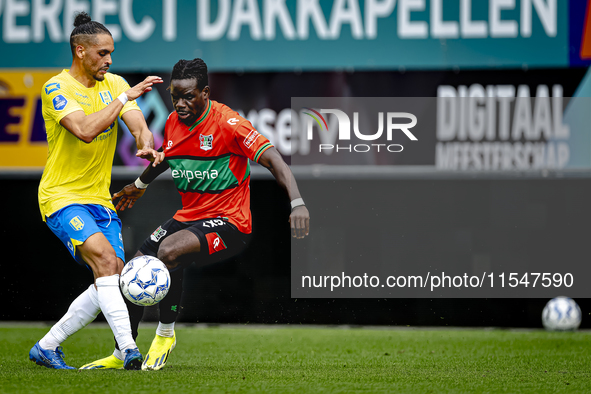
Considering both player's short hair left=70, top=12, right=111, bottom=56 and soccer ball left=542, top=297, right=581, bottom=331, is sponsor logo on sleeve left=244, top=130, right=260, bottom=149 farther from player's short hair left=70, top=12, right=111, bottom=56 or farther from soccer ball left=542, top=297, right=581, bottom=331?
soccer ball left=542, top=297, right=581, bottom=331

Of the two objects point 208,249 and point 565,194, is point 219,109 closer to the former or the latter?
point 208,249

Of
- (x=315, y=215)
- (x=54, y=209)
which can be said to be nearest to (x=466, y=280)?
(x=315, y=215)

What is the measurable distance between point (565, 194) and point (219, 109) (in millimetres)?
4208

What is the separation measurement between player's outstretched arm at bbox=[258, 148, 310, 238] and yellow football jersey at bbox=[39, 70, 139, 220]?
110 cm

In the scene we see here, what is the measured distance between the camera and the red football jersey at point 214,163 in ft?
19.0

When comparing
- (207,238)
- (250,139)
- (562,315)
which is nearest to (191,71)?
(250,139)

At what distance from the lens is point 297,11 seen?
8.75 meters

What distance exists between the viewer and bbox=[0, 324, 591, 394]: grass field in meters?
4.52

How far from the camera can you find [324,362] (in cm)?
598

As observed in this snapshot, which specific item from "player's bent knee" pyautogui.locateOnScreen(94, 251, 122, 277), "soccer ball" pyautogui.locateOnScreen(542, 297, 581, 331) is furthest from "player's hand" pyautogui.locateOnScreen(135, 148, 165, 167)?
"soccer ball" pyautogui.locateOnScreen(542, 297, 581, 331)

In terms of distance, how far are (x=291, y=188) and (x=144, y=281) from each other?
114 centimetres

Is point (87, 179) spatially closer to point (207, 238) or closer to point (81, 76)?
point (81, 76)

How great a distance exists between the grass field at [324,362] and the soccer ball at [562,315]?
22 centimetres

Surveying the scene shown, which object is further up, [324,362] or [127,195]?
[127,195]
